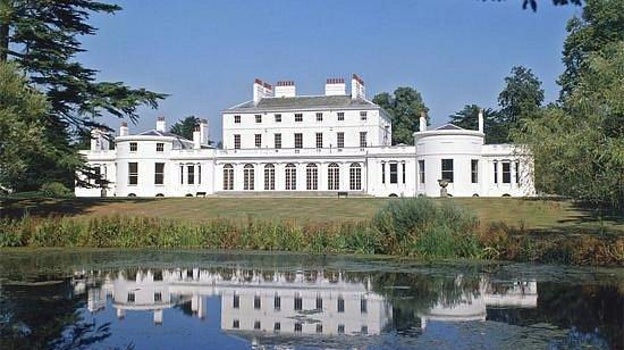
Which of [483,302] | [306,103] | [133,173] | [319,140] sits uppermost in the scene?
[306,103]

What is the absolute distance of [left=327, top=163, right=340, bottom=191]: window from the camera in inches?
2051

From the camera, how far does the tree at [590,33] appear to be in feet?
107

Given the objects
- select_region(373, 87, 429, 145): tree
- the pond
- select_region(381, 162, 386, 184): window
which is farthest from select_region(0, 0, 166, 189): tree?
select_region(373, 87, 429, 145): tree

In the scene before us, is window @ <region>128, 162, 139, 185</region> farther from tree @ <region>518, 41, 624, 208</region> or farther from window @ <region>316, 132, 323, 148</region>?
tree @ <region>518, 41, 624, 208</region>

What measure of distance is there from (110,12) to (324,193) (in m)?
24.3

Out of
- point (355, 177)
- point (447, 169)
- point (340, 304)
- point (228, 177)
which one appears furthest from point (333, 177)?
point (340, 304)

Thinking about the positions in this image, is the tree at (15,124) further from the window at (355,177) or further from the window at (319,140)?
the window at (319,140)

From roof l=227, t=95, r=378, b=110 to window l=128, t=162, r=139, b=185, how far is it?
9.05 metres

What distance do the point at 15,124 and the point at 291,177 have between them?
1296 inches

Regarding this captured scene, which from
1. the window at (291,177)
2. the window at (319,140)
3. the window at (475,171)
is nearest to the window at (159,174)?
the window at (291,177)

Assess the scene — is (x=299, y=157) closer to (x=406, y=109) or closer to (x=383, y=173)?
(x=383, y=173)

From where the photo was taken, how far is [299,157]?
52.5 meters

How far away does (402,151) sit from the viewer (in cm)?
4953

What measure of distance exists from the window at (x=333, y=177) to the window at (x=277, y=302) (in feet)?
132
